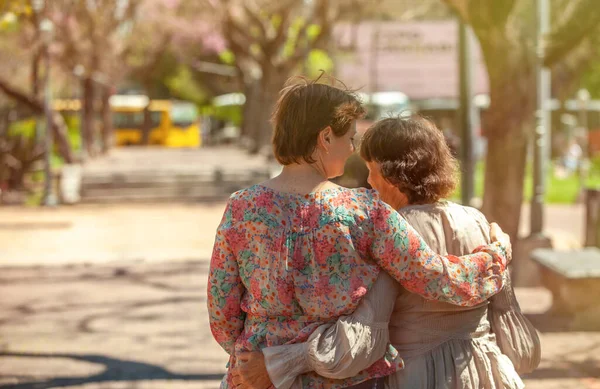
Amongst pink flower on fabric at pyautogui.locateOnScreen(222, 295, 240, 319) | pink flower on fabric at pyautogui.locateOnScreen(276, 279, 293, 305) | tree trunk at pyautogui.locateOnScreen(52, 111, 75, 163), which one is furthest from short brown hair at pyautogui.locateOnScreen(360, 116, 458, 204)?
tree trunk at pyautogui.locateOnScreen(52, 111, 75, 163)

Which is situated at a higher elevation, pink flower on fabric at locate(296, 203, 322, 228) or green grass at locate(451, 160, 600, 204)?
pink flower on fabric at locate(296, 203, 322, 228)

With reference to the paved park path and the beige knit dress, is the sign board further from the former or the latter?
the beige knit dress

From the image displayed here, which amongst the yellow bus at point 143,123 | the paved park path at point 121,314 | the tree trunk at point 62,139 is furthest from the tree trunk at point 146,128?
the paved park path at point 121,314

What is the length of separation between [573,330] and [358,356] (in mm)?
5646

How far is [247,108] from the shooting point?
48.8 metres

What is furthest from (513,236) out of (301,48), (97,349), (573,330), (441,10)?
(441,10)

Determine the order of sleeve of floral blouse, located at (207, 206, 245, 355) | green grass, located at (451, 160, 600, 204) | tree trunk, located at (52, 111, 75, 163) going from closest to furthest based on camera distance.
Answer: sleeve of floral blouse, located at (207, 206, 245, 355), green grass, located at (451, 160, 600, 204), tree trunk, located at (52, 111, 75, 163)

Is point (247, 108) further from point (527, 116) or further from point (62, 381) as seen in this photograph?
point (62, 381)

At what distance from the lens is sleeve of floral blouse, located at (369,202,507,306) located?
9.30ft

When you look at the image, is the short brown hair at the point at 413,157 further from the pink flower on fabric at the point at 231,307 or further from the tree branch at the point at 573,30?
the tree branch at the point at 573,30

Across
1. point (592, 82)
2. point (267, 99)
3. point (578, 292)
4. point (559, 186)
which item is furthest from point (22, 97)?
point (592, 82)

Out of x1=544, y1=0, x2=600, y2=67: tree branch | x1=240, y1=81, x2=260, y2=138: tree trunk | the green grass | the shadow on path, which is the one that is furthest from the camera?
x1=240, y1=81, x2=260, y2=138: tree trunk

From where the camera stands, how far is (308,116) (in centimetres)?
289

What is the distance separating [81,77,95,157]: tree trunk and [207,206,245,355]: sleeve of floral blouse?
31224 millimetres
